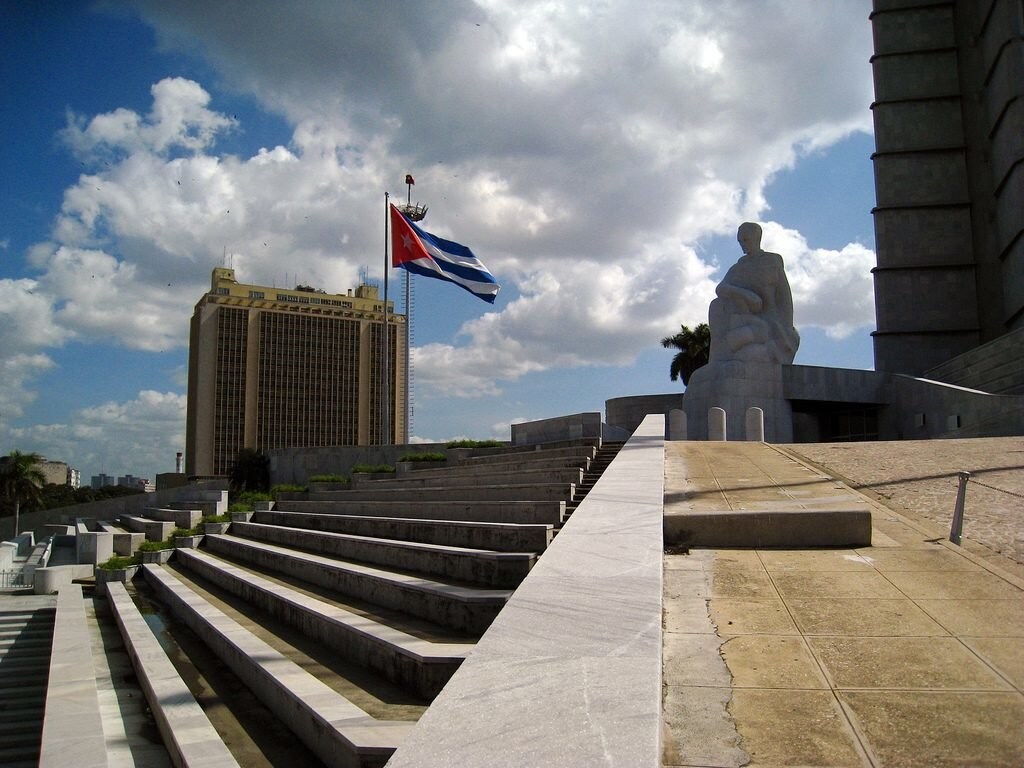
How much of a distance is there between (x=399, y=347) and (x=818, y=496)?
67.5 meters

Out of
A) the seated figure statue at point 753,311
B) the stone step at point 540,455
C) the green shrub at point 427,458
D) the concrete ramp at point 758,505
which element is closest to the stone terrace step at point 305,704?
the concrete ramp at point 758,505

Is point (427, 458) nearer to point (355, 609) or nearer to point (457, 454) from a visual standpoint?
point (457, 454)

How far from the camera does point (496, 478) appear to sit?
12.1 m

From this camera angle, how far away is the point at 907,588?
4.48 metres

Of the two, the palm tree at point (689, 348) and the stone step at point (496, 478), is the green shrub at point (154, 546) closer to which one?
the stone step at point (496, 478)

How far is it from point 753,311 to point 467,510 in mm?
15262

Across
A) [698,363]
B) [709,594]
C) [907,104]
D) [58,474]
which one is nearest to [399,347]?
[698,363]

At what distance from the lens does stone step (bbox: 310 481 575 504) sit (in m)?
9.14

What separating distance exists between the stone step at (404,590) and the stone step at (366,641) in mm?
319

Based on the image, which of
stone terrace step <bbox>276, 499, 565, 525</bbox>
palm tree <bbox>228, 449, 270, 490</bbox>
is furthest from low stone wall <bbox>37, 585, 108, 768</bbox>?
palm tree <bbox>228, 449, 270, 490</bbox>

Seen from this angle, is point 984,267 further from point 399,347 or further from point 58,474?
point 58,474

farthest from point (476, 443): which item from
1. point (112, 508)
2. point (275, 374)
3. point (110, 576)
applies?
point (275, 374)

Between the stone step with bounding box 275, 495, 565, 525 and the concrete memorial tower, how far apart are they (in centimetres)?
1162

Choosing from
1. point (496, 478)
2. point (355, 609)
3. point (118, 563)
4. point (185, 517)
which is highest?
point (496, 478)
